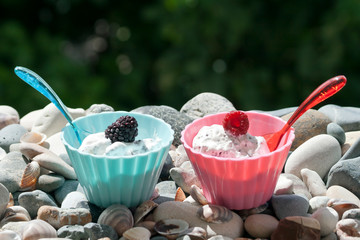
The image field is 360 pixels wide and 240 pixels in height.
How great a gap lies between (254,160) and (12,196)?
66 centimetres

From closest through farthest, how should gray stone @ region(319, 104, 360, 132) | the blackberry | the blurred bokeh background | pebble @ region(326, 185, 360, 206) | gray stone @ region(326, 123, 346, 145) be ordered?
the blackberry, pebble @ region(326, 185, 360, 206), gray stone @ region(326, 123, 346, 145), gray stone @ region(319, 104, 360, 132), the blurred bokeh background

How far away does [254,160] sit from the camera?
1326 millimetres

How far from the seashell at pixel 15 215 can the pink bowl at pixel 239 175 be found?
1.43 feet

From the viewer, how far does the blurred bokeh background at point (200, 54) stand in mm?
3045

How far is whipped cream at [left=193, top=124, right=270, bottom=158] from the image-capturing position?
54.1 inches

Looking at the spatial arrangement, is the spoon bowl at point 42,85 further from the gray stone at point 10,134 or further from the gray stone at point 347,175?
the gray stone at point 347,175

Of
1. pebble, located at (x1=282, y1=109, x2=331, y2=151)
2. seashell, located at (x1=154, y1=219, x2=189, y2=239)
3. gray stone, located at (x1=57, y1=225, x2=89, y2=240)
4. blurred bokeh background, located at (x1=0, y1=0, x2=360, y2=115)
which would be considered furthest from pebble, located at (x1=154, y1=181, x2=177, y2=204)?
blurred bokeh background, located at (x1=0, y1=0, x2=360, y2=115)

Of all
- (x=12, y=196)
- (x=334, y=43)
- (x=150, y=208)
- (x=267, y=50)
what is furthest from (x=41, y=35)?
(x=150, y=208)

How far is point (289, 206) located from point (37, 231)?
1.99ft

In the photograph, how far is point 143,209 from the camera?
140cm

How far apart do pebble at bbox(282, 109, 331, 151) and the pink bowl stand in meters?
0.32

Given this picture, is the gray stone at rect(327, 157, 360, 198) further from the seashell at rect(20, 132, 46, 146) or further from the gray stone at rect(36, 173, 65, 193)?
the seashell at rect(20, 132, 46, 146)

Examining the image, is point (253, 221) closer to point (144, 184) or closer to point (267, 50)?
point (144, 184)

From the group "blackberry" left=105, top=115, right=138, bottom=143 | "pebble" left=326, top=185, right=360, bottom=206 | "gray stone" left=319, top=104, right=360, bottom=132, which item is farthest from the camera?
"gray stone" left=319, top=104, right=360, bottom=132
